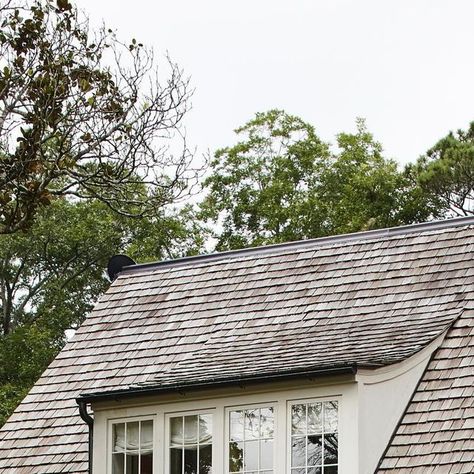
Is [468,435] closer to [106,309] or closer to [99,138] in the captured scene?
[99,138]

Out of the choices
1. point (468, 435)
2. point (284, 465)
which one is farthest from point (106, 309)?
point (468, 435)

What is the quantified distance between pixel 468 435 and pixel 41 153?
15.4 feet

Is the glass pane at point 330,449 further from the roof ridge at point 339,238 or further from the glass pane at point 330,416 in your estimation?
the roof ridge at point 339,238

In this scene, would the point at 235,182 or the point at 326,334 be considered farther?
the point at 235,182

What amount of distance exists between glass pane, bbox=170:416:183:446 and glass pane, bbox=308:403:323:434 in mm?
1419

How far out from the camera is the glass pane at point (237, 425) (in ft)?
44.3

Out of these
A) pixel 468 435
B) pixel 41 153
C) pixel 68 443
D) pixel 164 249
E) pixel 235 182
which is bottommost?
pixel 468 435

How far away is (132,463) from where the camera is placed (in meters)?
14.0

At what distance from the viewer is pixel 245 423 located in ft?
44.3

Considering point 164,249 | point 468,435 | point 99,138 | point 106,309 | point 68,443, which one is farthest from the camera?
point 164,249

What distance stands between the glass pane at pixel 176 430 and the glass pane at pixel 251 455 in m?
0.72

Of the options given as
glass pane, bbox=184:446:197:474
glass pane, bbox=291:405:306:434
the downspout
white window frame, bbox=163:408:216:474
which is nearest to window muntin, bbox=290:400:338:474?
glass pane, bbox=291:405:306:434

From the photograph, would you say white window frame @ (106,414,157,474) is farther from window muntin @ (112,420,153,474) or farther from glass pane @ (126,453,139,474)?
glass pane @ (126,453,139,474)

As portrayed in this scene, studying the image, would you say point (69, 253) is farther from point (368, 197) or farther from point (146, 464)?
point (146, 464)
